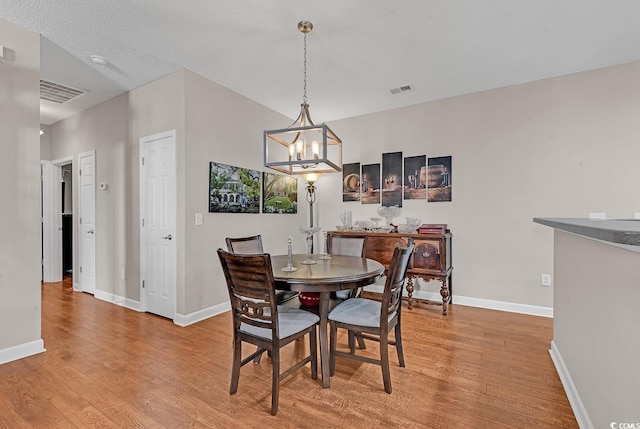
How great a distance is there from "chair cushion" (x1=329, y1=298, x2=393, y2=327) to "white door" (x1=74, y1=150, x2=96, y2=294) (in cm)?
393

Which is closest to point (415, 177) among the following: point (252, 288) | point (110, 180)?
point (252, 288)

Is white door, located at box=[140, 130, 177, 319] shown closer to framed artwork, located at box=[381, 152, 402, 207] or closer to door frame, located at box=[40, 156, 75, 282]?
door frame, located at box=[40, 156, 75, 282]

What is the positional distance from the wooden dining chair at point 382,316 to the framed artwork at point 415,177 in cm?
222

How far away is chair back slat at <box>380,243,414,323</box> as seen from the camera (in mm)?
1957

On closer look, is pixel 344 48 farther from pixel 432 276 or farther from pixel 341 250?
pixel 432 276

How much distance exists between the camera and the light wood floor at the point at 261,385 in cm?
172

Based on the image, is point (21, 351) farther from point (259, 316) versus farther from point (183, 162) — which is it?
→ point (259, 316)

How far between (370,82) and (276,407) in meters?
3.30

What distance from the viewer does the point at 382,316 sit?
1.99m

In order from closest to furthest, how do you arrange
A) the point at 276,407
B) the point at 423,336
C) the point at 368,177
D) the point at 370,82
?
the point at 276,407, the point at 423,336, the point at 370,82, the point at 368,177

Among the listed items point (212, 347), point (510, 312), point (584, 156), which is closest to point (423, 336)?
point (510, 312)

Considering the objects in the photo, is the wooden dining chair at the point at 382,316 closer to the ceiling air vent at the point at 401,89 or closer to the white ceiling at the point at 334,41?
the white ceiling at the point at 334,41

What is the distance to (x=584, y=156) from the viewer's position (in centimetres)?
Answer: 329

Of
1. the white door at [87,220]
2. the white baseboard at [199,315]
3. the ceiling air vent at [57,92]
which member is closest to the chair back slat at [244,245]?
the white baseboard at [199,315]
